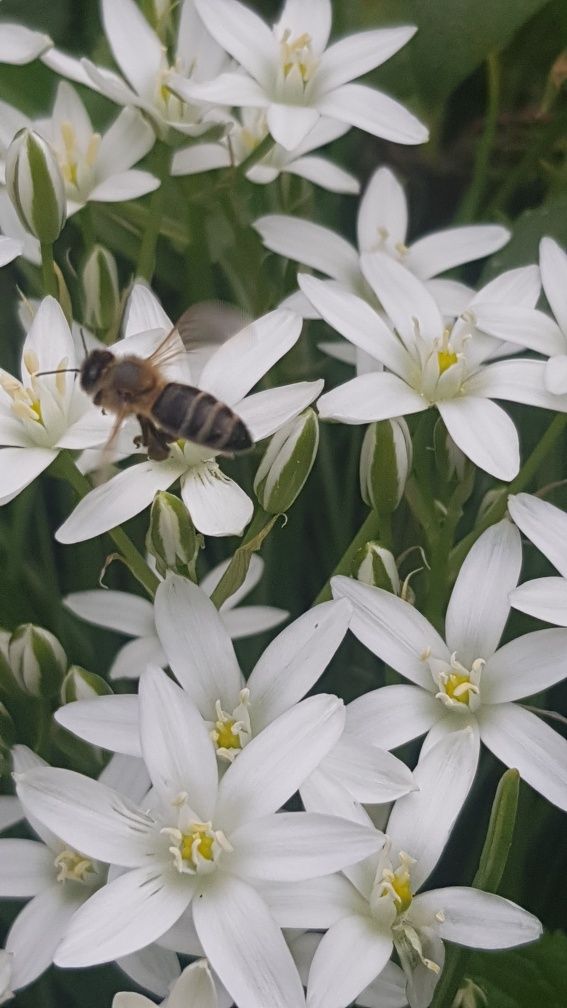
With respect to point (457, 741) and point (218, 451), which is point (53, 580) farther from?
point (457, 741)

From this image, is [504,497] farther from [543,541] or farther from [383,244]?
[383,244]

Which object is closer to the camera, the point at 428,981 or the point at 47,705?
the point at 428,981

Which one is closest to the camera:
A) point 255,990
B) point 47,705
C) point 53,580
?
point 255,990

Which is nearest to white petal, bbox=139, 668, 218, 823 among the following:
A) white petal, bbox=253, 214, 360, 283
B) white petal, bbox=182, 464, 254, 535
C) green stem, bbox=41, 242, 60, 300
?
white petal, bbox=182, 464, 254, 535

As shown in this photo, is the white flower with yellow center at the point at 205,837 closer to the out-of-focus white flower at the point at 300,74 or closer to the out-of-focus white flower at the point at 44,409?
the out-of-focus white flower at the point at 44,409

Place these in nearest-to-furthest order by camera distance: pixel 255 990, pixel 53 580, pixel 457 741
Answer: pixel 255 990, pixel 457 741, pixel 53 580

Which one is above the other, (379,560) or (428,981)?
(379,560)

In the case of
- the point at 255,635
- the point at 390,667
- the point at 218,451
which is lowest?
the point at 255,635

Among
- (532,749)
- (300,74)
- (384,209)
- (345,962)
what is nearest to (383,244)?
(384,209)

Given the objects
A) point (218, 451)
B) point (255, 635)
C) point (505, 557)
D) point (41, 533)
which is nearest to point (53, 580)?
point (41, 533)
